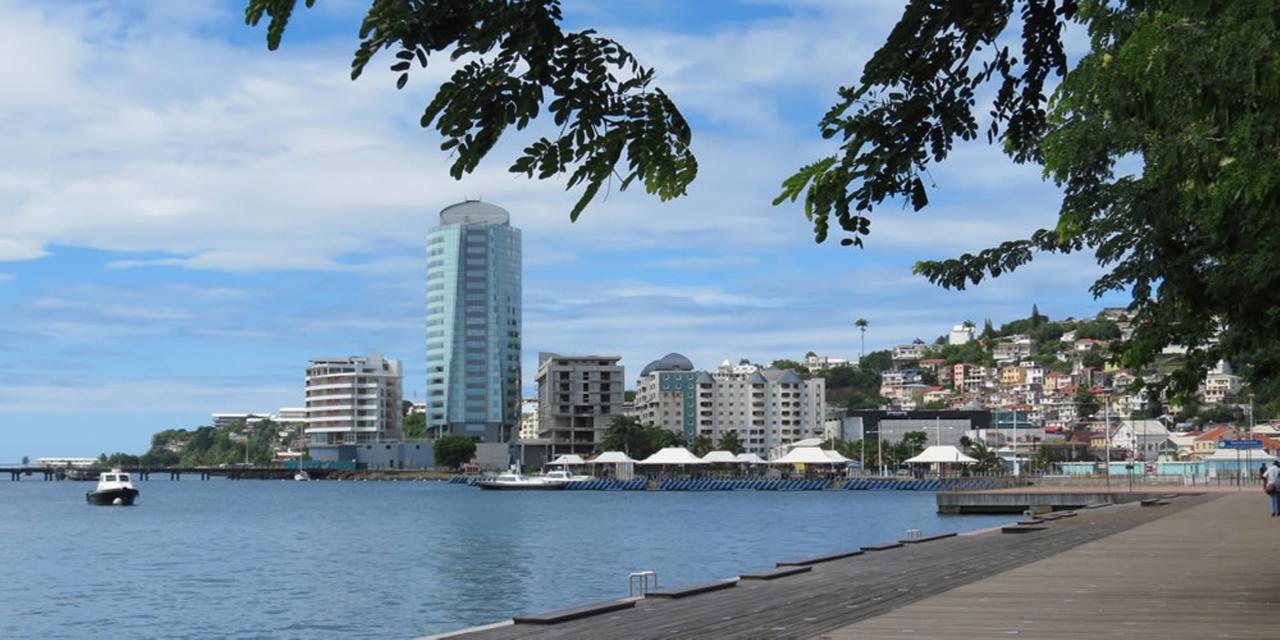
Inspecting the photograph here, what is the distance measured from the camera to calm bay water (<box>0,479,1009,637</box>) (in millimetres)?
33250

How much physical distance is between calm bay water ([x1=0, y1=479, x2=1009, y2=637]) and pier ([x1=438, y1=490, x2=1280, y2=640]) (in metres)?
12.4

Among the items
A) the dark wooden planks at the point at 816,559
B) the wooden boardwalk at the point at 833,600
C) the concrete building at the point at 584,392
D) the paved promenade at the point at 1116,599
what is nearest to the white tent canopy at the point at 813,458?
the concrete building at the point at 584,392

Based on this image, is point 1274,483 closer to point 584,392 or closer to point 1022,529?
point 1022,529

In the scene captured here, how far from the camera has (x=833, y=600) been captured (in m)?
16.3

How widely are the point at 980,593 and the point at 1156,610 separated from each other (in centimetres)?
256

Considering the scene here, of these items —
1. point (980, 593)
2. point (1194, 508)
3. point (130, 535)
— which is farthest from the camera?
point (130, 535)

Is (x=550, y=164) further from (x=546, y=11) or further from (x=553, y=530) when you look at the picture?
(x=553, y=530)

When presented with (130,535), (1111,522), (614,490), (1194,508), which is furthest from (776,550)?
(614,490)

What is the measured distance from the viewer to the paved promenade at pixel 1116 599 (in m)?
12.8

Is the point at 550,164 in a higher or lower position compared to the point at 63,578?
higher

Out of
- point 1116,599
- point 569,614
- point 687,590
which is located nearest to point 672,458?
point 687,590

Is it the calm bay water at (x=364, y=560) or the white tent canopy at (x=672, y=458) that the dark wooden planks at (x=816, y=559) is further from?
the white tent canopy at (x=672, y=458)

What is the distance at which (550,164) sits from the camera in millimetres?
4234

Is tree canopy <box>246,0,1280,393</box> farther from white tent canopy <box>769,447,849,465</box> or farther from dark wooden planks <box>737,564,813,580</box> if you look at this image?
white tent canopy <box>769,447,849,465</box>
